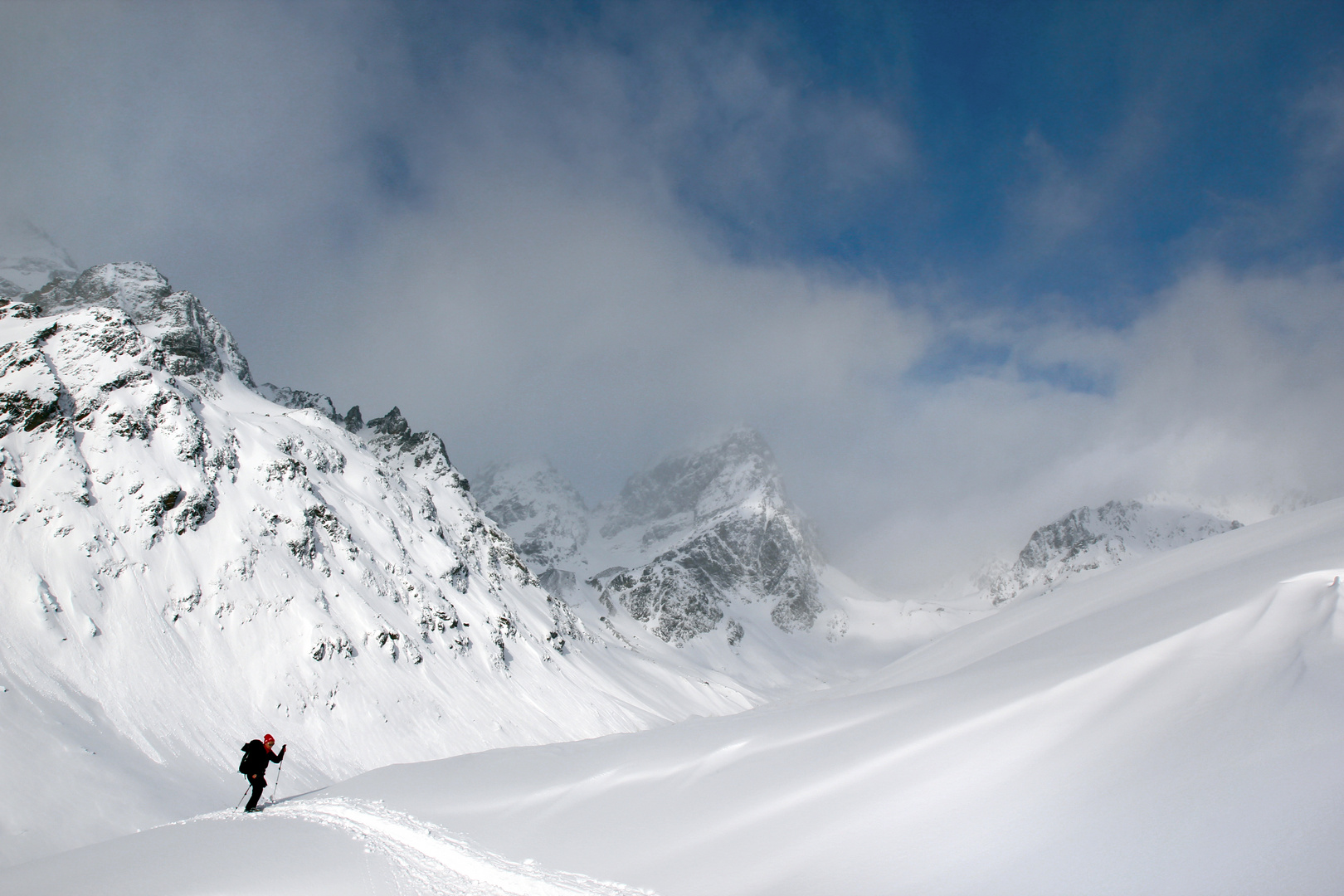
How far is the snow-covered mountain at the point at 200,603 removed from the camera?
46.8 m

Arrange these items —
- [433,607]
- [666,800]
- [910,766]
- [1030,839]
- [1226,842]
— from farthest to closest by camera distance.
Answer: [433,607] < [666,800] < [910,766] < [1030,839] < [1226,842]

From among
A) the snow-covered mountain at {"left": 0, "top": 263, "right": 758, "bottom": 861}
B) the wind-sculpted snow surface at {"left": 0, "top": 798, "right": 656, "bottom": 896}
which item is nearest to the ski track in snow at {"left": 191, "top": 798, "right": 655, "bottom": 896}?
the wind-sculpted snow surface at {"left": 0, "top": 798, "right": 656, "bottom": 896}

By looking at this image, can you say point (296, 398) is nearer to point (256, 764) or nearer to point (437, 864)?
point (256, 764)

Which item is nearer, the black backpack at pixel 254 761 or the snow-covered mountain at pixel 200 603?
the black backpack at pixel 254 761

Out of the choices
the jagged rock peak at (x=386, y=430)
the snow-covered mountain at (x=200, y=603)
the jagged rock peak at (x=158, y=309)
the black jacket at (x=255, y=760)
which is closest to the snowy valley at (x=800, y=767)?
the snow-covered mountain at (x=200, y=603)

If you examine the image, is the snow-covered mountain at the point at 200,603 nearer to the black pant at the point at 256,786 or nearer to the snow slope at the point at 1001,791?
the black pant at the point at 256,786

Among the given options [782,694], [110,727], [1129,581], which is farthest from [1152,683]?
[782,694]

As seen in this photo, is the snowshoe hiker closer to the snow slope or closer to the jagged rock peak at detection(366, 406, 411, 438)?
the snow slope

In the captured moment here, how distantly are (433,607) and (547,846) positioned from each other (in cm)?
8433

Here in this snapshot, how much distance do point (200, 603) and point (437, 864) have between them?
7344 cm

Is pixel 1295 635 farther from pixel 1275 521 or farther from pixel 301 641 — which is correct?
pixel 301 641

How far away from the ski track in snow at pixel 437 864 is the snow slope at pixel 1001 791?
16 cm

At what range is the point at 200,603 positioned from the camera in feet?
214

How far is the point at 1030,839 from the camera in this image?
18.4 ft
